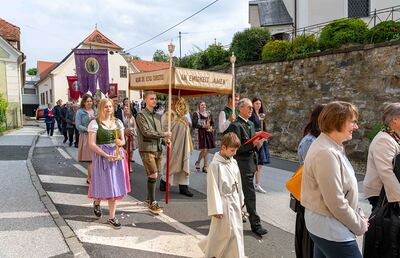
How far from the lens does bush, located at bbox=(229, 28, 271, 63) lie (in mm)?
17047

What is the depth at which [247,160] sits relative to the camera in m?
5.09

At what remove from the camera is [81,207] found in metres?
5.94

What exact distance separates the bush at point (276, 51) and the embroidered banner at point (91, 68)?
6.74m

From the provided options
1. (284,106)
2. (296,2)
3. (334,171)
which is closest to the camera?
(334,171)

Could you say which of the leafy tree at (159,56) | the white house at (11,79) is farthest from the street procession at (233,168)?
the leafy tree at (159,56)

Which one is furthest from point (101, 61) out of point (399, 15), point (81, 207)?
point (399, 15)

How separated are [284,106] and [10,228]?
11.5m

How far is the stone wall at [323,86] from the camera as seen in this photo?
10.9 metres

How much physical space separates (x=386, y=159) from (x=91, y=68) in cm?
1160

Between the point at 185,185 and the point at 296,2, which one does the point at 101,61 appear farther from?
the point at 296,2

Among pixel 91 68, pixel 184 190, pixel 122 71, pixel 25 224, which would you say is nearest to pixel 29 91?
pixel 122 71

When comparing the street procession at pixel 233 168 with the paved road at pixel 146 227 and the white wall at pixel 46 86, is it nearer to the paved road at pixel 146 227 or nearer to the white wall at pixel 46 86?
the paved road at pixel 146 227

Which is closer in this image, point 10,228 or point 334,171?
point 334,171

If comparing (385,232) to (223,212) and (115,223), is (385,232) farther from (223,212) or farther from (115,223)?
(115,223)
